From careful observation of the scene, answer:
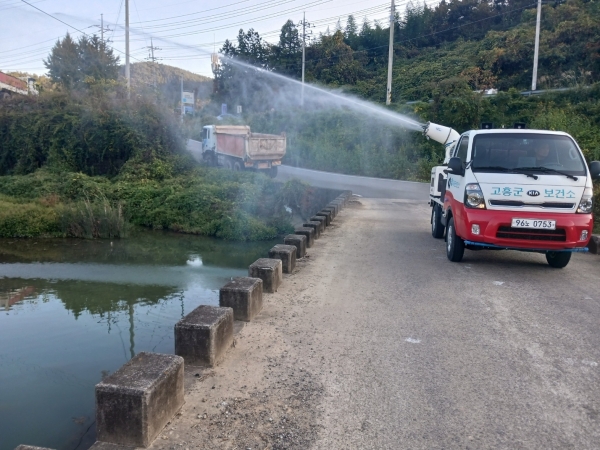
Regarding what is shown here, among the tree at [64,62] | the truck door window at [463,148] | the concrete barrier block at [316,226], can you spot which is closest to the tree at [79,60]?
the tree at [64,62]

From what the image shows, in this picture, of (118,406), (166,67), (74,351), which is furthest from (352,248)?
(166,67)

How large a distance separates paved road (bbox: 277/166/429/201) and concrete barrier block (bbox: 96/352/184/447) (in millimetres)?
19501

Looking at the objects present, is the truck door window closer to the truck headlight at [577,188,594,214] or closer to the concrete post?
the truck headlight at [577,188,594,214]

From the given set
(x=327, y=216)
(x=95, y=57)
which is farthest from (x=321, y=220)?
(x=95, y=57)

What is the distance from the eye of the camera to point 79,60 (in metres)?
49.1

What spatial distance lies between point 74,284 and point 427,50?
167 ft

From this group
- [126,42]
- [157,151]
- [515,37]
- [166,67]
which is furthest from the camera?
A: [166,67]

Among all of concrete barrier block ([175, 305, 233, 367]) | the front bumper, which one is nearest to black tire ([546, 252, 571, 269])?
the front bumper

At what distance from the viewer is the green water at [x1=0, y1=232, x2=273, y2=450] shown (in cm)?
608

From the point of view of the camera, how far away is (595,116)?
28375 mm

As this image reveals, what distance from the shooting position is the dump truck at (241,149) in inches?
1056

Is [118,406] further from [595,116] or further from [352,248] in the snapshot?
[595,116]

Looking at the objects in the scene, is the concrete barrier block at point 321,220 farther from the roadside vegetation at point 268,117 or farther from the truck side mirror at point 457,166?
the roadside vegetation at point 268,117

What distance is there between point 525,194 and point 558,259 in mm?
1581
